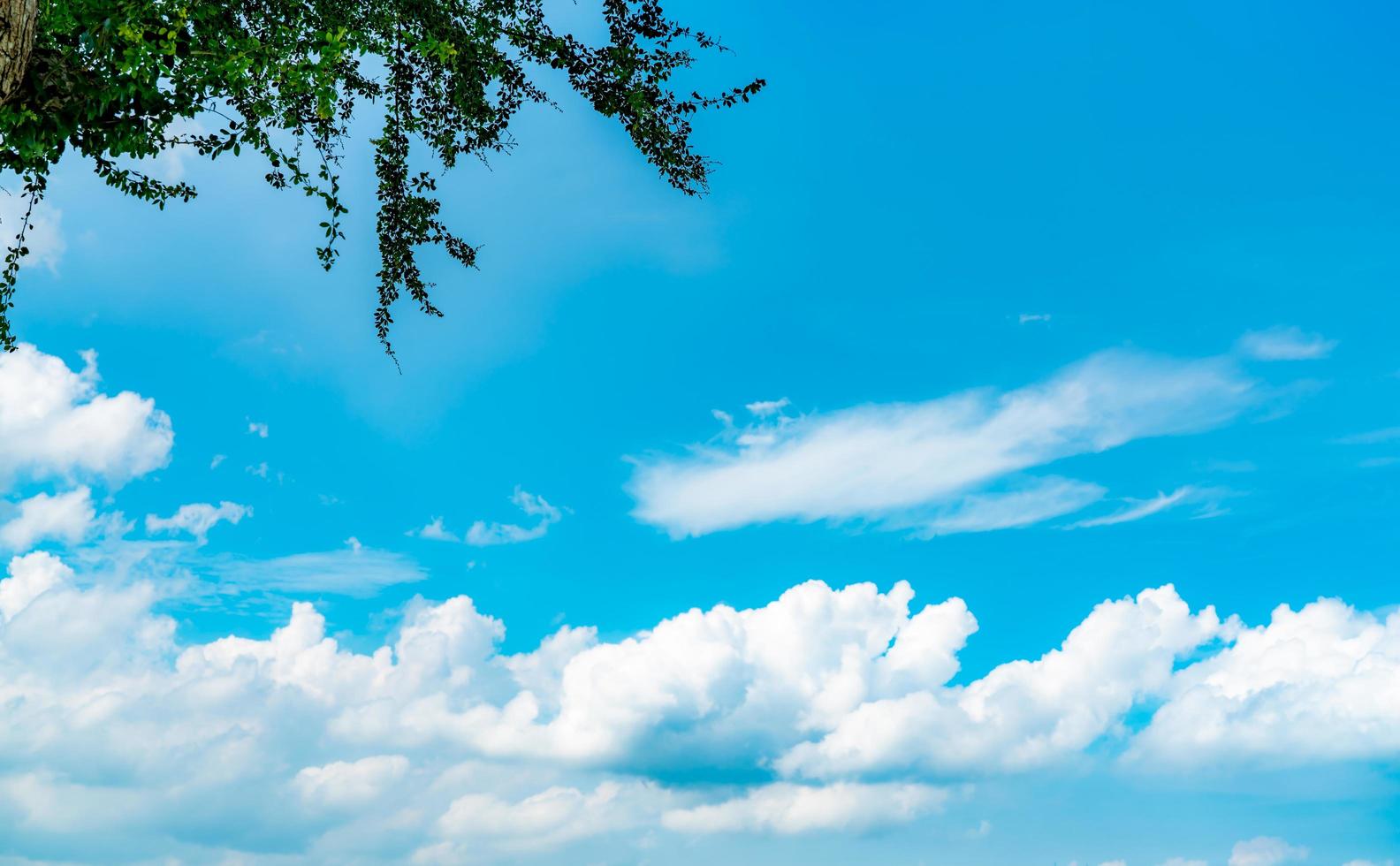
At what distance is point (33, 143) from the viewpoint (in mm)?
8719

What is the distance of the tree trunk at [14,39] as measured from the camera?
7.86 m

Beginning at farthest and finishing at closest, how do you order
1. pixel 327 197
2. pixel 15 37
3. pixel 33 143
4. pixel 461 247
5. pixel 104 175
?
pixel 461 247 → pixel 327 197 → pixel 104 175 → pixel 33 143 → pixel 15 37

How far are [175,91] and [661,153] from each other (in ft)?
19.1

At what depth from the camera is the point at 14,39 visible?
7.97 meters

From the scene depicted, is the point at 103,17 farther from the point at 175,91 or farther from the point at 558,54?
the point at 558,54

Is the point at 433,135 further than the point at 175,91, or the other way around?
the point at 433,135

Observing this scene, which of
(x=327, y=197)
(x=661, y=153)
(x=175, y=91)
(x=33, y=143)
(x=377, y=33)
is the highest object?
(x=377, y=33)

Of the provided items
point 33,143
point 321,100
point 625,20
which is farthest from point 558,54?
point 33,143

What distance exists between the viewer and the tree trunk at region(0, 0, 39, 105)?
786 centimetres

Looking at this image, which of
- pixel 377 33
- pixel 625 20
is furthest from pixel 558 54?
pixel 377 33

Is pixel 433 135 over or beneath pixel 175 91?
over

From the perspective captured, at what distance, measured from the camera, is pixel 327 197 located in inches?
477

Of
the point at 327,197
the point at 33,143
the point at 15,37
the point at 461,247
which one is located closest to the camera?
the point at 15,37

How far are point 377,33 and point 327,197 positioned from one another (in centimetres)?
339
